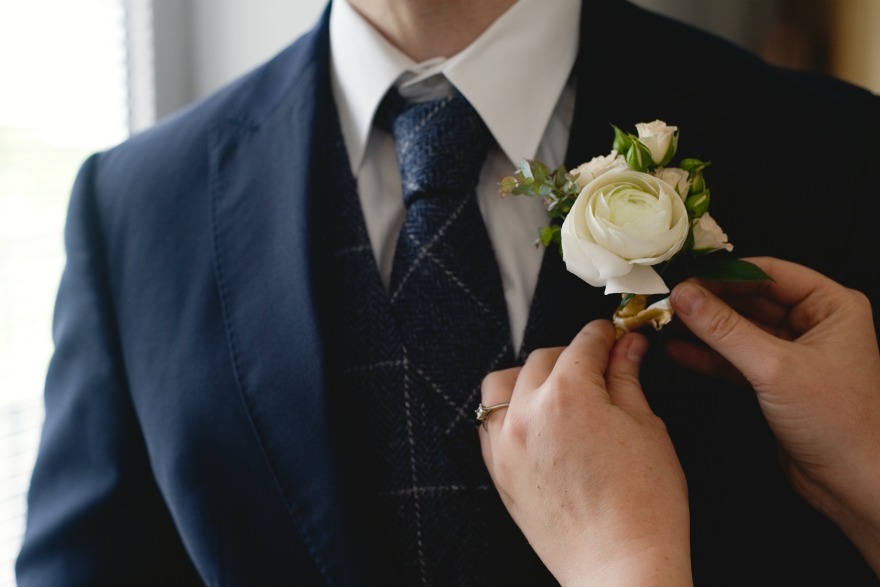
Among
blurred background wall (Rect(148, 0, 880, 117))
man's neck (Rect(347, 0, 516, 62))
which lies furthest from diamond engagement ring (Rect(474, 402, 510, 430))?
blurred background wall (Rect(148, 0, 880, 117))

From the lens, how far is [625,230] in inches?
26.5

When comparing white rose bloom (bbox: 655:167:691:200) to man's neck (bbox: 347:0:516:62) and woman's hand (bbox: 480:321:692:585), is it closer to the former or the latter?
woman's hand (bbox: 480:321:692:585)

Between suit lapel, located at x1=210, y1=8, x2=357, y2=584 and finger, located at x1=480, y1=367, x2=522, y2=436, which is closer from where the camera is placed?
finger, located at x1=480, y1=367, x2=522, y2=436

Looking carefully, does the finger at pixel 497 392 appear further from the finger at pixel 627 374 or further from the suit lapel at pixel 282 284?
the suit lapel at pixel 282 284

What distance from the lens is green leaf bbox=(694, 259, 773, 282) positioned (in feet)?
2.43

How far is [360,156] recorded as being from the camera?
1.08m

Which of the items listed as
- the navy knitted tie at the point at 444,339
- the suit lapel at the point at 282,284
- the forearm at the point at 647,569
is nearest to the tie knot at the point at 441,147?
the navy knitted tie at the point at 444,339

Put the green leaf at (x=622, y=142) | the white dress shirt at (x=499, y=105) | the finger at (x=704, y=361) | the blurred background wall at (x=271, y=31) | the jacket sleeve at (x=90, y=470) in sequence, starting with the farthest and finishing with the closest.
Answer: the blurred background wall at (x=271, y=31) → the jacket sleeve at (x=90, y=470) → the white dress shirt at (x=499, y=105) → the finger at (x=704, y=361) → the green leaf at (x=622, y=142)

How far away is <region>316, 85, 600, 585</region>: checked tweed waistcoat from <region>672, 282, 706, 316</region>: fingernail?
7.9 inches

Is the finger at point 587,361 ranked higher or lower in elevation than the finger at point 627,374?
higher

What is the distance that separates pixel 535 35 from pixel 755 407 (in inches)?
22.6

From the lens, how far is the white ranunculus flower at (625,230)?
2.21 feet

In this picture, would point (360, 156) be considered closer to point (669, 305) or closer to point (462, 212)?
point (462, 212)

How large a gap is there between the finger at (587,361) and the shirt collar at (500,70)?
0.30m
